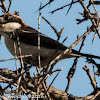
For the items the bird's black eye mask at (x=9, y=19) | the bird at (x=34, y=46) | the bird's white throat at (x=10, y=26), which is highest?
the bird's black eye mask at (x=9, y=19)

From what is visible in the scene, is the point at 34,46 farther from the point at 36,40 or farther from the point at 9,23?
the point at 9,23

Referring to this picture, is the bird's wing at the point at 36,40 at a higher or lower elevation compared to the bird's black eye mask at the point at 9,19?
lower

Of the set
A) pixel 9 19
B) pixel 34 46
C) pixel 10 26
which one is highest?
pixel 9 19

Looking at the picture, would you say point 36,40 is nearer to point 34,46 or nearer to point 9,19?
point 34,46

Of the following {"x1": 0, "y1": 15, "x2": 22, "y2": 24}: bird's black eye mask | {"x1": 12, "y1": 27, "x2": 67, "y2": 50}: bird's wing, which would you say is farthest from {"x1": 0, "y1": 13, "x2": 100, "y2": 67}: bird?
{"x1": 0, "y1": 15, "x2": 22, "y2": 24}: bird's black eye mask

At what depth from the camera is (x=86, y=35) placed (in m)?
2.68

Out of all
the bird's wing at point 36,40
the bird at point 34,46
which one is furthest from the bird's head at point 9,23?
the bird's wing at point 36,40

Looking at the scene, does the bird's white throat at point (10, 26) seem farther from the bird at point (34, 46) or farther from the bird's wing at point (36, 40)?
the bird's wing at point (36, 40)

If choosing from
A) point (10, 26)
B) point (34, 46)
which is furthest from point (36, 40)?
point (10, 26)

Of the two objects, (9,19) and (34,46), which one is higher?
(9,19)

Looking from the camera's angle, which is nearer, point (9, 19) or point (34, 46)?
point (34, 46)

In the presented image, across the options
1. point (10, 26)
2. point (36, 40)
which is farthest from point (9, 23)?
point (36, 40)

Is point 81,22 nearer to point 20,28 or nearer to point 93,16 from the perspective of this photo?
point 93,16

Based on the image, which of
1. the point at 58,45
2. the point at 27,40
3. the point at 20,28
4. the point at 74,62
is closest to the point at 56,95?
the point at 74,62
